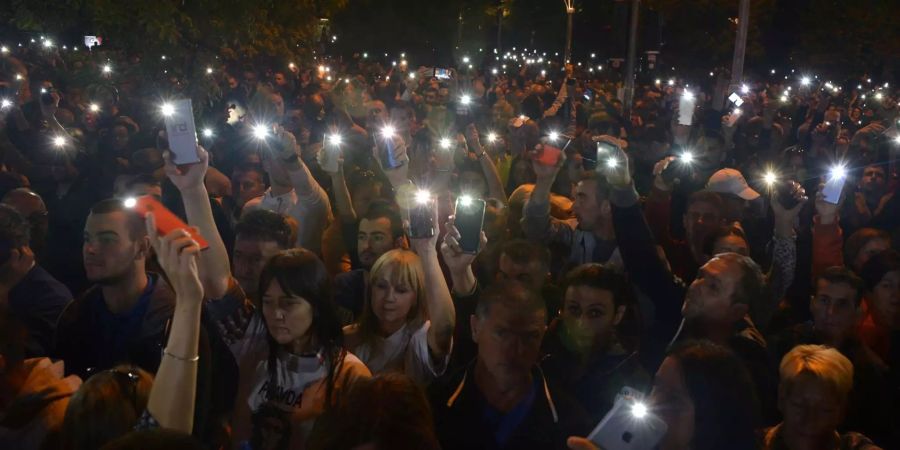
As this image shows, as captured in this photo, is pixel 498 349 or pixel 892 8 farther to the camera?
pixel 892 8

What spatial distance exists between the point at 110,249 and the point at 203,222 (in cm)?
46

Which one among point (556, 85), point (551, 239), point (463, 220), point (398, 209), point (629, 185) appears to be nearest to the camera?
point (463, 220)

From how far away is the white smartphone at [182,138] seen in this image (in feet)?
13.8

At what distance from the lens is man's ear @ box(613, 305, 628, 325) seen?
14.7ft

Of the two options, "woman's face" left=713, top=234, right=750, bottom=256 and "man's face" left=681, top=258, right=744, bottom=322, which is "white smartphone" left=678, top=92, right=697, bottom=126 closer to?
"woman's face" left=713, top=234, right=750, bottom=256

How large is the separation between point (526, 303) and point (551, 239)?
2.64 m

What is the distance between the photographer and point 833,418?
3.51m

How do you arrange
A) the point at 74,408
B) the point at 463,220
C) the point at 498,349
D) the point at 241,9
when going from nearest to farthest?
the point at 74,408, the point at 498,349, the point at 463,220, the point at 241,9

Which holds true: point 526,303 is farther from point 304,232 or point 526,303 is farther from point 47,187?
point 47,187

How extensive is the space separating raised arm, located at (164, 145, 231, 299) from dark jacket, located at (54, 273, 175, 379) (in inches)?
8.6

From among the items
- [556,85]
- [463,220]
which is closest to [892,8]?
[556,85]

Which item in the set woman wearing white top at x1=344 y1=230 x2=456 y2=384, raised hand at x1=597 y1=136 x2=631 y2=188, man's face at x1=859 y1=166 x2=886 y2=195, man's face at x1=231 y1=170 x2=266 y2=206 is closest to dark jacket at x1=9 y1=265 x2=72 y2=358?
woman wearing white top at x1=344 y1=230 x2=456 y2=384

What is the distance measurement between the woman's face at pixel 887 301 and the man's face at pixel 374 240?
9.53ft

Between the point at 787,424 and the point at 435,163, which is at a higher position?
the point at 435,163
